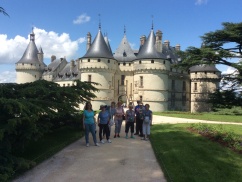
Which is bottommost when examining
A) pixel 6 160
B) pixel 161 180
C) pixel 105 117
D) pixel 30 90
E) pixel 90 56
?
pixel 161 180

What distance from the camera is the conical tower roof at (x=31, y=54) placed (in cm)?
4988

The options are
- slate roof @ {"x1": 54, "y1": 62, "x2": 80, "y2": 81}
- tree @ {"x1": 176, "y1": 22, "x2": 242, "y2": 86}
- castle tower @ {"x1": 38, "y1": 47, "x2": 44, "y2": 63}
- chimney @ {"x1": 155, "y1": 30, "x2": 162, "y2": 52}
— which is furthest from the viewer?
castle tower @ {"x1": 38, "y1": 47, "x2": 44, "y2": 63}

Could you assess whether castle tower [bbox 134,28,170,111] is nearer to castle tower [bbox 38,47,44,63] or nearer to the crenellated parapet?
the crenellated parapet

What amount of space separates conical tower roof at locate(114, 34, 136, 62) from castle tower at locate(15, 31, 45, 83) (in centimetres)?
1850

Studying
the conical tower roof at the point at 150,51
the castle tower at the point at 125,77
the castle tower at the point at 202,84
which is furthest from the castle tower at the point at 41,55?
the castle tower at the point at 202,84


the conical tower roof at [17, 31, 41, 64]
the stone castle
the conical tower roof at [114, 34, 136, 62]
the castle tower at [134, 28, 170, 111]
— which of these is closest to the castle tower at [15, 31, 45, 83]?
the conical tower roof at [17, 31, 41, 64]

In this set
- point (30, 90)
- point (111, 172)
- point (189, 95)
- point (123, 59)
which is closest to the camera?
point (111, 172)

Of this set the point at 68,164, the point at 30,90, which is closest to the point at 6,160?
the point at 68,164

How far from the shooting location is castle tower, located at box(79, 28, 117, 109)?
34469mm

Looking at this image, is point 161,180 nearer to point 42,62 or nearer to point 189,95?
point 189,95

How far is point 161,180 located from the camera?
5.58 meters

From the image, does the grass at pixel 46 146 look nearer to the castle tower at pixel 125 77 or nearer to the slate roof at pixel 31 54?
the castle tower at pixel 125 77

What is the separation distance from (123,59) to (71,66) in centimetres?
1397

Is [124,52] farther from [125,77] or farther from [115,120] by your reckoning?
[115,120]
